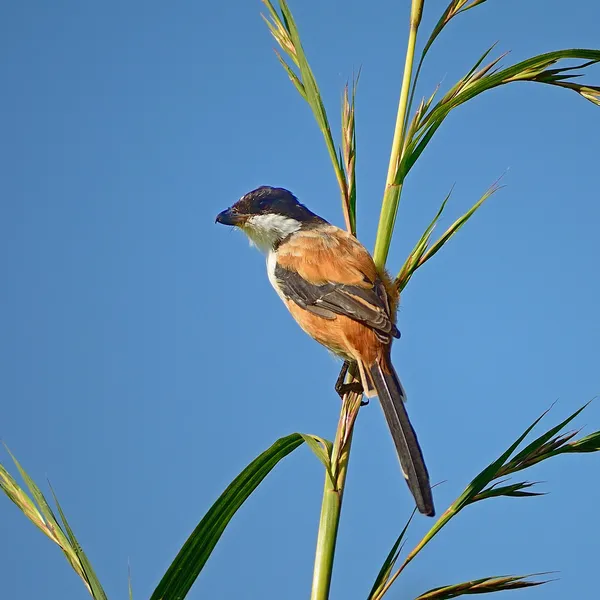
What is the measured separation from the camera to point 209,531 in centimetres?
153

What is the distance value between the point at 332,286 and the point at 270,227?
0.55 metres

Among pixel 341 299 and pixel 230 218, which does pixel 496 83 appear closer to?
pixel 341 299

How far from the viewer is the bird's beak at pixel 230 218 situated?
330cm

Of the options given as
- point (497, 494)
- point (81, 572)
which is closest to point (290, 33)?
point (497, 494)

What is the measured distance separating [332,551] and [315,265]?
148cm

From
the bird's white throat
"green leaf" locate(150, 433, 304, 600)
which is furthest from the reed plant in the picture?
the bird's white throat

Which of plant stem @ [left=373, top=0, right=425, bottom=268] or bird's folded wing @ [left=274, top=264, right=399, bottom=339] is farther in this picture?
bird's folded wing @ [left=274, top=264, right=399, bottom=339]

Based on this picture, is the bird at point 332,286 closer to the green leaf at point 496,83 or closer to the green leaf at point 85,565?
the green leaf at point 496,83

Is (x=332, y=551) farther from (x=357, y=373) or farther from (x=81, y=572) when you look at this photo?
(x=357, y=373)

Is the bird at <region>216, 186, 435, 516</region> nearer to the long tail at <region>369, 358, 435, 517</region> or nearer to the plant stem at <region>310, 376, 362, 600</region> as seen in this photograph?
the long tail at <region>369, 358, 435, 517</region>

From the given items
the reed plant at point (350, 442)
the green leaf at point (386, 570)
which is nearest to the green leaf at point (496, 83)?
the reed plant at point (350, 442)

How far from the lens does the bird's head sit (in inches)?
128

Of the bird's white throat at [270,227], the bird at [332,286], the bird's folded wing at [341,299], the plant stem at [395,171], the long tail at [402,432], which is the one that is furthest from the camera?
the bird's white throat at [270,227]

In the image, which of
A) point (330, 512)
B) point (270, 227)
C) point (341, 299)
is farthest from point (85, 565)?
point (270, 227)
